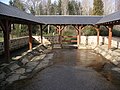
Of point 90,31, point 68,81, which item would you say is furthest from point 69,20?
point 68,81

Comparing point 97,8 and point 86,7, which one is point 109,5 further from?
point 97,8

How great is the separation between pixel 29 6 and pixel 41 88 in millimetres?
37292

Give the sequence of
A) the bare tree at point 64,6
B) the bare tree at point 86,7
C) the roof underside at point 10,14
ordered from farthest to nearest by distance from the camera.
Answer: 1. the bare tree at point 86,7
2. the bare tree at point 64,6
3. the roof underside at point 10,14

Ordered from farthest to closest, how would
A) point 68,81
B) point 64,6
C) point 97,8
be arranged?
point 64,6 < point 97,8 < point 68,81

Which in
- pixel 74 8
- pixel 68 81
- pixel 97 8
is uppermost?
pixel 74 8

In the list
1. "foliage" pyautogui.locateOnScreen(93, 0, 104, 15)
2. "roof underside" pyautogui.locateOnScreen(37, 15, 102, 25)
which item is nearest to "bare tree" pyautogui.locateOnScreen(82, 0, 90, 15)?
"foliage" pyautogui.locateOnScreen(93, 0, 104, 15)

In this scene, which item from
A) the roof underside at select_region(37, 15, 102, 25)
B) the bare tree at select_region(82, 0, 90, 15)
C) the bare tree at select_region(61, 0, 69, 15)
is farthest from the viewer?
the bare tree at select_region(82, 0, 90, 15)

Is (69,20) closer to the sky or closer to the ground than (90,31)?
closer to the sky

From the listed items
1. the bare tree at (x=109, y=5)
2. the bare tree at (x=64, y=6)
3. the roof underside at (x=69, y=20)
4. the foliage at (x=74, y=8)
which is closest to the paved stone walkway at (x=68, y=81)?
the roof underside at (x=69, y=20)

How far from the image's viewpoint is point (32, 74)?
347 inches

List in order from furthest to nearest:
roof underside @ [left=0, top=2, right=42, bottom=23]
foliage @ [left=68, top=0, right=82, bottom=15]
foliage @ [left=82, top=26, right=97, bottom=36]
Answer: foliage @ [left=68, top=0, right=82, bottom=15] → foliage @ [left=82, top=26, right=97, bottom=36] → roof underside @ [left=0, top=2, right=42, bottom=23]

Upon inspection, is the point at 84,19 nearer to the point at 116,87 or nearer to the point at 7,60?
the point at 7,60

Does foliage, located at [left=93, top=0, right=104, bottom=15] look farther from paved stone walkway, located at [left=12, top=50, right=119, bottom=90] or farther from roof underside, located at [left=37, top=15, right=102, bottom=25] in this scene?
paved stone walkway, located at [left=12, top=50, right=119, bottom=90]

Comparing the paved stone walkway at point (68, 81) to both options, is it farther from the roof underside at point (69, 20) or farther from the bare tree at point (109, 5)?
the bare tree at point (109, 5)
